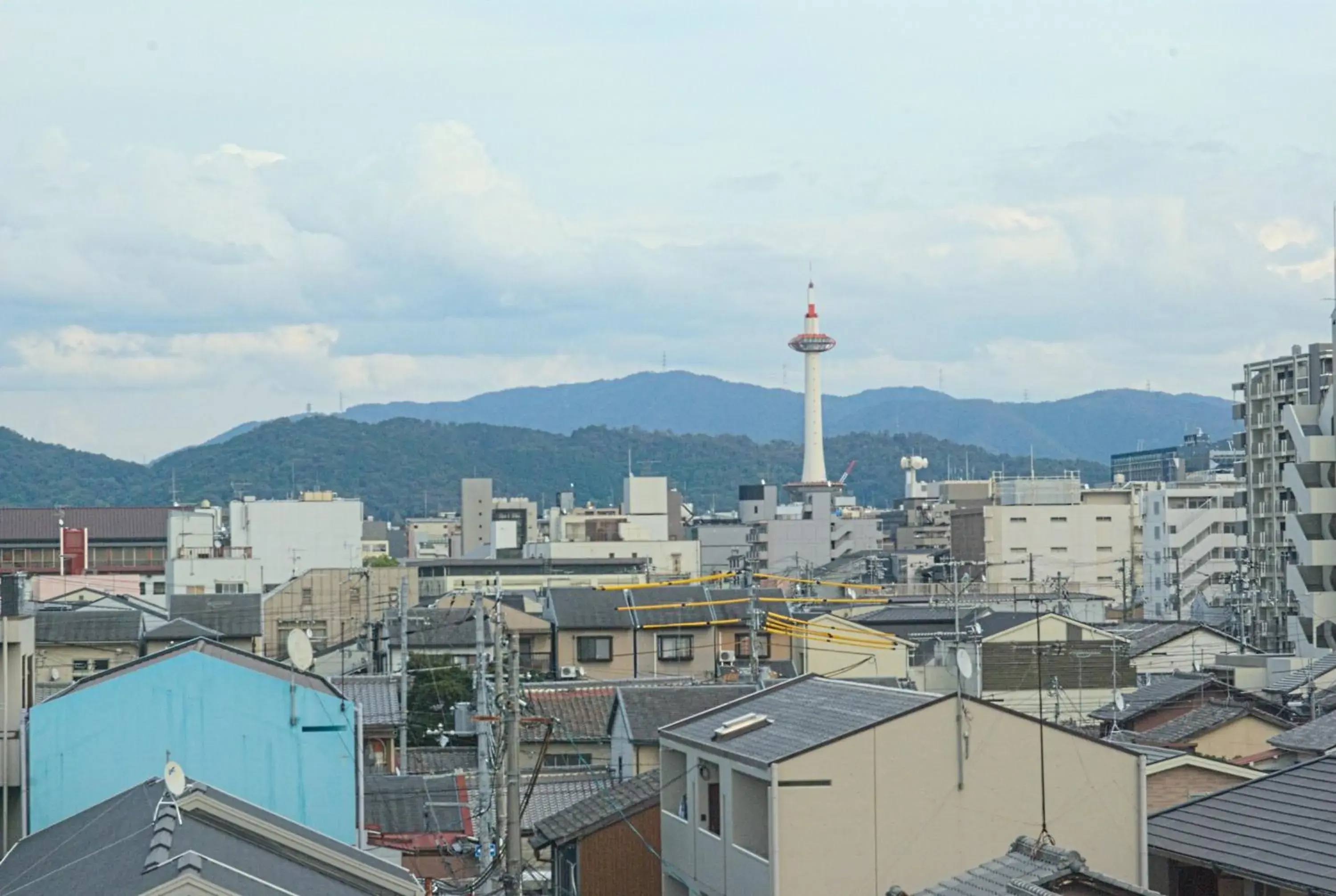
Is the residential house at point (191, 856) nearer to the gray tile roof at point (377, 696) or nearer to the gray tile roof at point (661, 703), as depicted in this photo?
the gray tile roof at point (661, 703)

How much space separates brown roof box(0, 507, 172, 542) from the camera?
3322 inches

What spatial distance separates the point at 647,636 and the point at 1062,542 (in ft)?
156

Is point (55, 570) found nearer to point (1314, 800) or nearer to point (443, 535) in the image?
point (443, 535)

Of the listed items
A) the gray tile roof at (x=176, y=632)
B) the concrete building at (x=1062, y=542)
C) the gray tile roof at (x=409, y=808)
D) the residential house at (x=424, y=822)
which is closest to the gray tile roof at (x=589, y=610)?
the gray tile roof at (x=176, y=632)

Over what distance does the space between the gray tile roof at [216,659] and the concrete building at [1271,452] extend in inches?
1863

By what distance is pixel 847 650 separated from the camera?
4488 cm

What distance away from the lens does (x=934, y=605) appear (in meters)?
58.7

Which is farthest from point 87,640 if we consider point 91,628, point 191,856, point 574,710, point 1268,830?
point 1268,830

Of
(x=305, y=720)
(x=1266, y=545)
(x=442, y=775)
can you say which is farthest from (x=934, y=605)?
(x=305, y=720)

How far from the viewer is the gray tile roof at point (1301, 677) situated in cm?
3056

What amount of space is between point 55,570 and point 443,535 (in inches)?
2490

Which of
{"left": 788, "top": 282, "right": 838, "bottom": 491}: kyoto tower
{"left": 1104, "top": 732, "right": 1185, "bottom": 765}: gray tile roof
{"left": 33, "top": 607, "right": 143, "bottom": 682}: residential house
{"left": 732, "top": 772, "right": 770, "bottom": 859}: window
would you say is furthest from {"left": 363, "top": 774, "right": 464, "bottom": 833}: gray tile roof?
{"left": 788, "top": 282, "right": 838, "bottom": 491}: kyoto tower

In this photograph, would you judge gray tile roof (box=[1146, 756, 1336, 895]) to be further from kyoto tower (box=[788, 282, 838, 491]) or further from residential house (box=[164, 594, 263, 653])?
kyoto tower (box=[788, 282, 838, 491])

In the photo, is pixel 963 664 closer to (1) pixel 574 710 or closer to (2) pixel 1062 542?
(1) pixel 574 710
